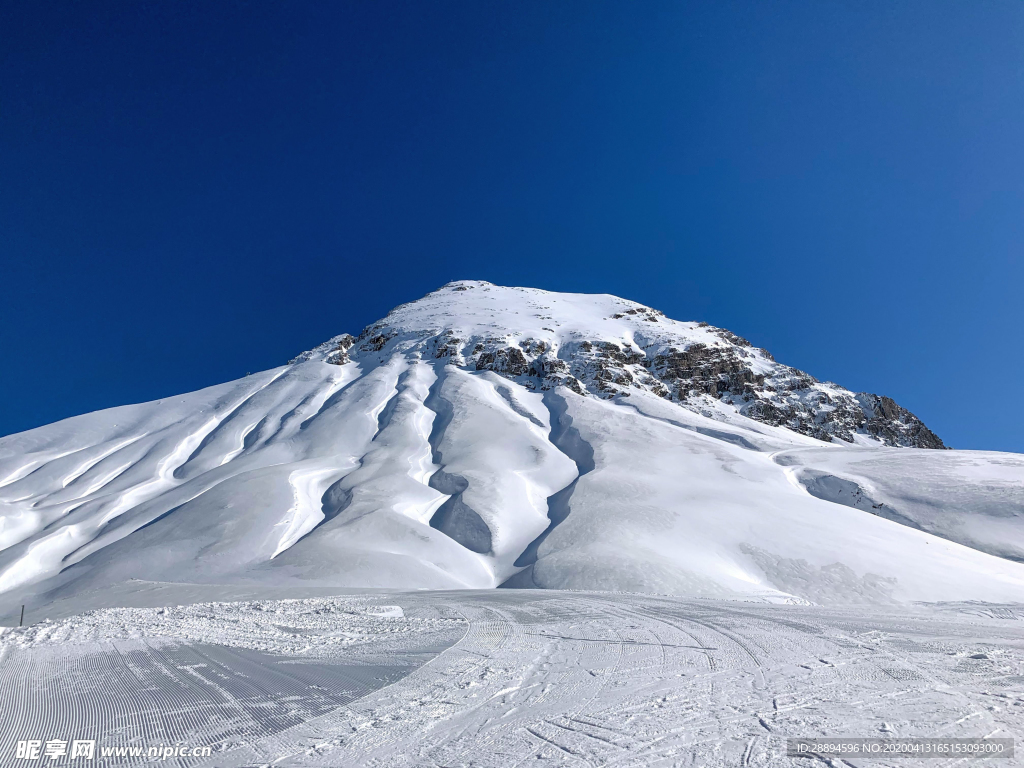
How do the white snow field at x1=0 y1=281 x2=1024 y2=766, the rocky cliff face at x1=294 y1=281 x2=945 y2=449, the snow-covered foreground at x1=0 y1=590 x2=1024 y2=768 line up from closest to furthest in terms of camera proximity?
the snow-covered foreground at x1=0 y1=590 x2=1024 y2=768 < the white snow field at x1=0 y1=281 x2=1024 y2=766 < the rocky cliff face at x1=294 y1=281 x2=945 y2=449

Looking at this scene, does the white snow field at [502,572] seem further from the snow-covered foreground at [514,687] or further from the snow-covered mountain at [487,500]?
the snow-covered mountain at [487,500]

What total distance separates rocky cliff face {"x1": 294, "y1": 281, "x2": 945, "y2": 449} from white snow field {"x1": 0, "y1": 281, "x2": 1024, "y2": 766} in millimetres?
808

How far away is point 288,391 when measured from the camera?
56594 mm

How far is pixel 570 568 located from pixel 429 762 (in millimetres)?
16418

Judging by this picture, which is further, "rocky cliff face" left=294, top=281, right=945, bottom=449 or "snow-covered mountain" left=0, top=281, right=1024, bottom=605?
"rocky cliff face" left=294, top=281, right=945, bottom=449

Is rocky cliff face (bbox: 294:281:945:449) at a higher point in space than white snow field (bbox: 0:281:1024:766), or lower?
higher

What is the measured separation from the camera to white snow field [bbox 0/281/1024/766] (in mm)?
4539

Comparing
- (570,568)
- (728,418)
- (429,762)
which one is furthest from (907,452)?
(429,762)

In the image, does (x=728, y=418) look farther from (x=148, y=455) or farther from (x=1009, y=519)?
(x=148, y=455)

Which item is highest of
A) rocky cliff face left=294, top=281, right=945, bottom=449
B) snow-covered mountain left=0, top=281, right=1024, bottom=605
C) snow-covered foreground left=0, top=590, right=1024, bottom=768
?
rocky cliff face left=294, top=281, right=945, bottom=449

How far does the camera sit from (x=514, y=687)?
5.32m

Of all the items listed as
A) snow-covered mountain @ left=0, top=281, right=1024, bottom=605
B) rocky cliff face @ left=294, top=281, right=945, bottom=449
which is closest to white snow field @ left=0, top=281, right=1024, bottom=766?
snow-covered mountain @ left=0, top=281, right=1024, bottom=605

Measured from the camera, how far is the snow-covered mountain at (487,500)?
19562mm

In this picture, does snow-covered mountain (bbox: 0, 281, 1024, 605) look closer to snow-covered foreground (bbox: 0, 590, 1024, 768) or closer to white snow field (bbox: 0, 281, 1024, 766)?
white snow field (bbox: 0, 281, 1024, 766)
